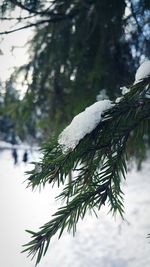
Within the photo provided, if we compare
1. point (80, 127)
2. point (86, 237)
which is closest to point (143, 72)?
point (80, 127)

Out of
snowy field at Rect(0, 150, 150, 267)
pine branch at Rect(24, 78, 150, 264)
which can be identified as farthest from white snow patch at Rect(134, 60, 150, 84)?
snowy field at Rect(0, 150, 150, 267)

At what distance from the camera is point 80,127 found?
956 mm

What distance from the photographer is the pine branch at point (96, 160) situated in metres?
0.98

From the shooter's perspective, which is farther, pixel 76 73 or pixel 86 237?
pixel 86 237

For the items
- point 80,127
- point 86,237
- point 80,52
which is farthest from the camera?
point 86,237

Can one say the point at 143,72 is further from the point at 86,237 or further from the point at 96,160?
the point at 86,237

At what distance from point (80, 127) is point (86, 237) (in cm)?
563

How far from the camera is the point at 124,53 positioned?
3928 mm

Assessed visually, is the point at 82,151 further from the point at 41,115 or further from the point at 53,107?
the point at 41,115

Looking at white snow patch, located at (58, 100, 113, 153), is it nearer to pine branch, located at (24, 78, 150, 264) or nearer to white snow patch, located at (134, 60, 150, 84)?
pine branch, located at (24, 78, 150, 264)

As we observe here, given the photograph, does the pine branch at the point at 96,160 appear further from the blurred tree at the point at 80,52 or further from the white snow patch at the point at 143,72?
the blurred tree at the point at 80,52

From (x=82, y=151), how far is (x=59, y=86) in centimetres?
316

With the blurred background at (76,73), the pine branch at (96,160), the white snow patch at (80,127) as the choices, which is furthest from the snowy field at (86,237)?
the white snow patch at (80,127)

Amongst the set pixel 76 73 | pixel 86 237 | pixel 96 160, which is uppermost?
pixel 76 73
